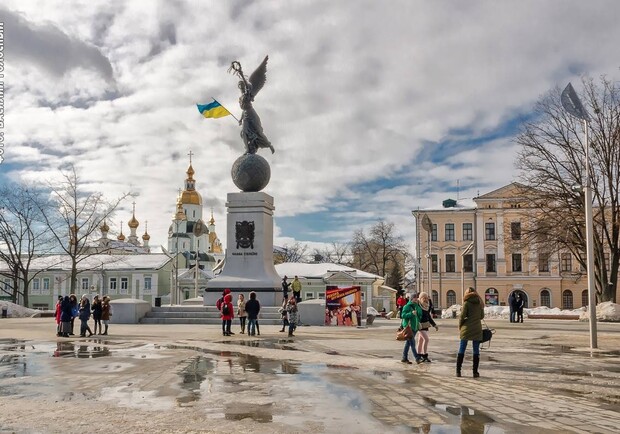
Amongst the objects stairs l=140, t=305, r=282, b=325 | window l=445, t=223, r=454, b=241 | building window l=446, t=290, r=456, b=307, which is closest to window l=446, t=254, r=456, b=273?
window l=445, t=223, r=454, b=241

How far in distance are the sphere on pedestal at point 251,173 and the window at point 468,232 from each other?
47503 mm

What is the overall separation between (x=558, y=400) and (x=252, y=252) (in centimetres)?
2154

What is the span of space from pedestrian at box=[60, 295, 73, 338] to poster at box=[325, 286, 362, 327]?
32.9 feet

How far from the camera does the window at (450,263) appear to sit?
72806mm

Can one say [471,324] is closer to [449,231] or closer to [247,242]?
[247,242]

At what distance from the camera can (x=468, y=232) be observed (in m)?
73.0

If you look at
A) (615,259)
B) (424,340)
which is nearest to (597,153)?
(615,259)

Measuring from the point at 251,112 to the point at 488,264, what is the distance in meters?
48.5

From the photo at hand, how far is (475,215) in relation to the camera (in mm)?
72562

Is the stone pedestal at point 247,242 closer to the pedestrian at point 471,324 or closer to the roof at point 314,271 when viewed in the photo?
the pedestrian at point 471,324

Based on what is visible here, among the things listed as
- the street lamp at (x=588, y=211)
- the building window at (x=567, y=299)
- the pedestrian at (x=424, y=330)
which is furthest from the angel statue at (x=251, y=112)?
the building window at (x=567, y=299)

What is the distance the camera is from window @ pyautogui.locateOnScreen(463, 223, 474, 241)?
239 ft

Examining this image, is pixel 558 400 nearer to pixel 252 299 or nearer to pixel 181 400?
pixel 181 400

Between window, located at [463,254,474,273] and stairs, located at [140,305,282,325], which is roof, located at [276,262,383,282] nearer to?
window, located at [463,254,474,273]
